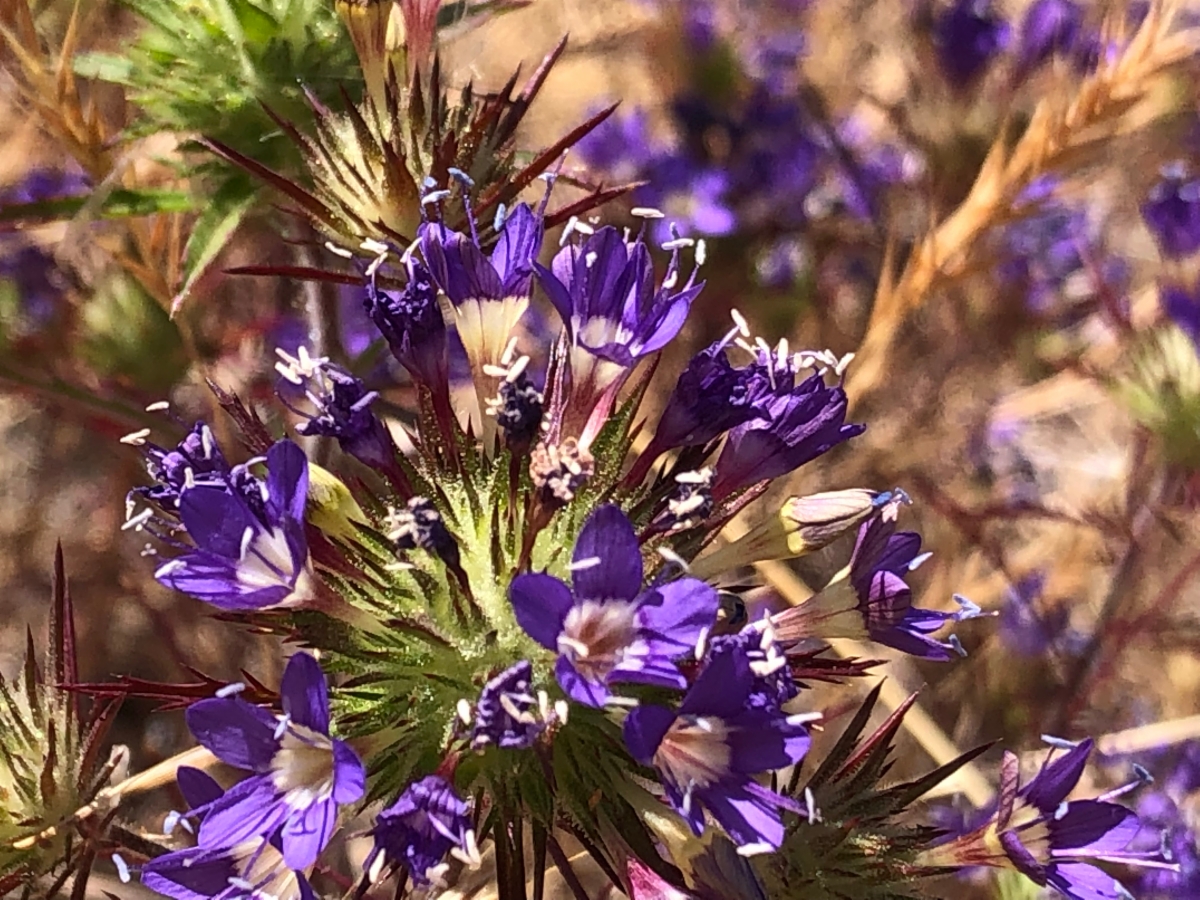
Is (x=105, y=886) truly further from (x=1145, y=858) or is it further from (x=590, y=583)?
(x=1145, y=858)

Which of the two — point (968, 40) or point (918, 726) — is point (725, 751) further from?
point (968, 40)

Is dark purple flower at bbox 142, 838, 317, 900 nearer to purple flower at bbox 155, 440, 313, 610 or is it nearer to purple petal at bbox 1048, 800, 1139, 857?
purple flower at bbox 155, 440, 313, 610

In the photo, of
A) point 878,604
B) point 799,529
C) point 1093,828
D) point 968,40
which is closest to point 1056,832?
point 1093,828

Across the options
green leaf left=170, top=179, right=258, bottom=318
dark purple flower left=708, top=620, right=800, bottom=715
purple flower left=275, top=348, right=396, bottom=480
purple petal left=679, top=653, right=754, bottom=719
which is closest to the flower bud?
dark purple flower left=708, top=620, right=800, bottom=715

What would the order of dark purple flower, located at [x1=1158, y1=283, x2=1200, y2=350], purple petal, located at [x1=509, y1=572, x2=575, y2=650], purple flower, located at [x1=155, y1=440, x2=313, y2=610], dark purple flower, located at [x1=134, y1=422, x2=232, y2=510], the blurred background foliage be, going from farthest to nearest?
dark purple flower, located at [x1=1158, y1=283, x2=1200, y2=350], the blurred background foliage, dark purple flower, located at [x1=134, y1=422, x2=232, y2=510], purple flower, located at [x1=155, y1=440, x2=313, y2=610], purple petal, located at [x1=509, y1=572, x2=575, y2=650]

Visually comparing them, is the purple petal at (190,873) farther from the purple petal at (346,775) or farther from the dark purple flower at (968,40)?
the dark purple flower at (968,40)

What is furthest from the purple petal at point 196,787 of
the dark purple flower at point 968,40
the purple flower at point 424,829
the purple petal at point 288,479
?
the dark purple flower at point 968,40

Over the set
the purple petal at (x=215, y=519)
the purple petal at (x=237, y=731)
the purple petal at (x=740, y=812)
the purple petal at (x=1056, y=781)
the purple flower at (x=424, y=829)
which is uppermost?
the purple petal at (x=215, y=519)
